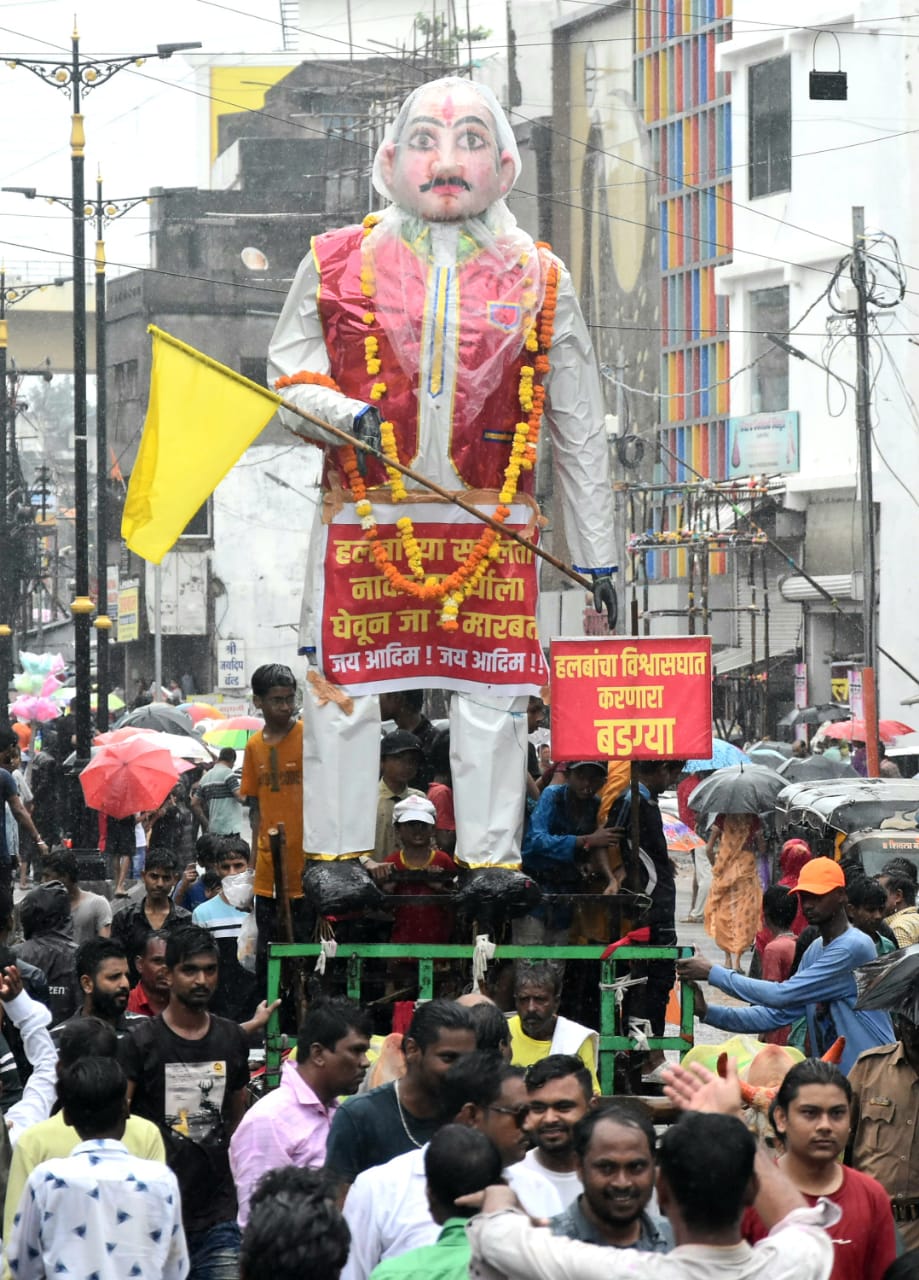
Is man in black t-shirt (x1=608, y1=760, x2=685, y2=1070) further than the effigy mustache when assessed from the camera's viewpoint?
No

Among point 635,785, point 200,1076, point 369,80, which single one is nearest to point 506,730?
point 635,785

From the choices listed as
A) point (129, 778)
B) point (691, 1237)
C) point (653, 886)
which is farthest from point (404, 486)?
point (129, 778)

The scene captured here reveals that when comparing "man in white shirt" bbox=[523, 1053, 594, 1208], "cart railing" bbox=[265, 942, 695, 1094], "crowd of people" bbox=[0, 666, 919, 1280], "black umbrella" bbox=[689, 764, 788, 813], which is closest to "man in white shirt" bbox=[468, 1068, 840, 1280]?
"crowd of people" bbox=[0, 666, 919, 1280]

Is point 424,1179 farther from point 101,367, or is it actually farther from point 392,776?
point 101,367

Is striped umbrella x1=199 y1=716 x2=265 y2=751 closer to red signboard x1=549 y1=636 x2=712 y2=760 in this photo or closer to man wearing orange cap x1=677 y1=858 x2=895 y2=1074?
red signboard x1=549 y1=636 x2=712 y2=760

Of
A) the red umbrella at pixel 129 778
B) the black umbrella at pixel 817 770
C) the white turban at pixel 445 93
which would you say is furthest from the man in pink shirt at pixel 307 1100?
the black umbrella at pixel 817 770

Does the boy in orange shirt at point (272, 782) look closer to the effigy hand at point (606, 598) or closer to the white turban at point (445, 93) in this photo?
the effigy hand at point (606, 598)

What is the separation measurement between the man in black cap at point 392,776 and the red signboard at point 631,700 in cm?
98

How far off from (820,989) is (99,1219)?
9.50 ft

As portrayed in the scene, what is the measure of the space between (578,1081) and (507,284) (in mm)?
3485

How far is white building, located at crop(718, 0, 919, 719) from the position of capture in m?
41.1

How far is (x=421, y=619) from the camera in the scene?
775 centimetres

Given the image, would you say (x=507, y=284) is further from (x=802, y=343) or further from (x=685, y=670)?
(x=802, y=343)

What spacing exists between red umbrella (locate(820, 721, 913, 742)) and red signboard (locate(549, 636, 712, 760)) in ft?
59.2
